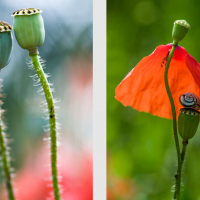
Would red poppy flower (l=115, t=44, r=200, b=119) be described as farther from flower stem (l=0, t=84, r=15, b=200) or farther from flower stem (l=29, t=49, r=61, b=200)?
flower stem (l=0, t=84, r=15, b=200)

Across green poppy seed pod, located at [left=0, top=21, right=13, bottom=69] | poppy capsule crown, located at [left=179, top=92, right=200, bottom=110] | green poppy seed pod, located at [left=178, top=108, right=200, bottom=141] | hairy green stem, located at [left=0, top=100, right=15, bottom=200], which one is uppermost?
green poppy seed pod, located at [left=0, top=21, right=13, bottom=69]

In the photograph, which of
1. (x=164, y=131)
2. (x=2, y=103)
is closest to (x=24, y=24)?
(x=2, y=103)

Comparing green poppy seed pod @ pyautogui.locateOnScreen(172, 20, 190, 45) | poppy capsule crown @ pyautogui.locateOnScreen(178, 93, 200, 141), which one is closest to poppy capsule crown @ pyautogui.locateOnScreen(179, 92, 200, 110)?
poppy capsule crown @ pyautogui.locateOnScreen(178, 93, 200, 141)

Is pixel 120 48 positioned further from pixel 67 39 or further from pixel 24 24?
pixel 24 24

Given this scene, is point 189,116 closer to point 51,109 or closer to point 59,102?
point 51,109

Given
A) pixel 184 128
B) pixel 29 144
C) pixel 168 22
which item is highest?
pixel 168 22

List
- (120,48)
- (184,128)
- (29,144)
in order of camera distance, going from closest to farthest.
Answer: (184,128) < (29,144) < (120,48)

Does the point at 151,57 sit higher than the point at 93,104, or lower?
higher

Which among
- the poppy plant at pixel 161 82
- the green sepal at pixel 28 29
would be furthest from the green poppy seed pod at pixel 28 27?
the poppy plant at pixel 161 82
